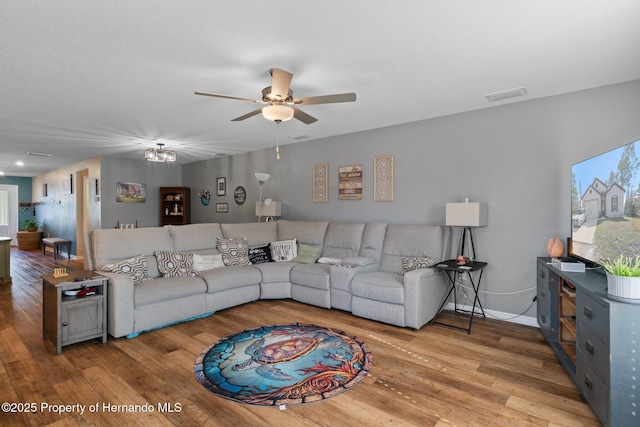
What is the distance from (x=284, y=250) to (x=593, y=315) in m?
3.71

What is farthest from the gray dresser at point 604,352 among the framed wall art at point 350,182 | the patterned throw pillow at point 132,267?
the patterned throw pillow at point 132,267

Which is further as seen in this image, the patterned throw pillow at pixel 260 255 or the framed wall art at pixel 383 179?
the patterned throw pillow at pixel 260 255

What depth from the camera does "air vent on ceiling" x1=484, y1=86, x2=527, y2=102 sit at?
127 inches

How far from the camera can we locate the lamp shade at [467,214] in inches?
138

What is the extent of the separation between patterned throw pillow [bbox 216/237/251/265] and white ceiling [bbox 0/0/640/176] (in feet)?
5.68

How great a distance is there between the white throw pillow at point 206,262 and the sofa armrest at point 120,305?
0.99 m

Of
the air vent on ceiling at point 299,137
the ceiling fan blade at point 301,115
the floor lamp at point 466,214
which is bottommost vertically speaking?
the floor lamp at point 466,214

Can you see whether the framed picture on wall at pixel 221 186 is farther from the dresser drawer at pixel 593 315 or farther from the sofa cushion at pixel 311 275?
the dresser drawer at pixel 593 315

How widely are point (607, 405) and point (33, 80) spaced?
4.83 m

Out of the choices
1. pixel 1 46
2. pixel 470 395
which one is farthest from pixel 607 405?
pixel 1 46

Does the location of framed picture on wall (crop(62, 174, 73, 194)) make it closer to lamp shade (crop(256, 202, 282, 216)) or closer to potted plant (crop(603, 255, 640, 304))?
lamp shade (crop(256, 202, 282, 216))

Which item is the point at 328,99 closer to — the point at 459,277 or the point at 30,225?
the point at 459,277

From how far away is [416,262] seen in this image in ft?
12.7

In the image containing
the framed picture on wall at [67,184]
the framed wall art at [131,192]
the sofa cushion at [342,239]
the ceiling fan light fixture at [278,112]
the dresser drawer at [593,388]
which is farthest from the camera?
the framed picture on wall at [67,184]
